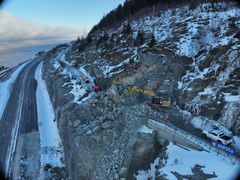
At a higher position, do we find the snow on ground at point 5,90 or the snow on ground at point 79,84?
the snow on ground at point 79,84

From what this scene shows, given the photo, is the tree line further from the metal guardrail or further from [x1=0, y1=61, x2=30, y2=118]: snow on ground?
the metal guardrail

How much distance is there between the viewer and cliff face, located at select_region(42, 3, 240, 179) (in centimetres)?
1576

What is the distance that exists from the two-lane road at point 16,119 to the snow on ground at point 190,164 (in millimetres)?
12759

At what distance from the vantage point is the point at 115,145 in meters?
16.4

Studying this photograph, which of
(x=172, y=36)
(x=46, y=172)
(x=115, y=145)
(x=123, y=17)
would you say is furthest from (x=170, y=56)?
(x=123, y=17)

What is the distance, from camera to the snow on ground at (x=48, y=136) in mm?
20219

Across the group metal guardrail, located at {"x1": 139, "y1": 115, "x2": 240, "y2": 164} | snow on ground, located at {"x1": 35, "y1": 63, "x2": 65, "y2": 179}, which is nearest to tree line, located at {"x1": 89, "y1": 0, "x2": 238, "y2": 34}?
snow on ground, located at {"x1": 35, "y1": 63, "x2": 65, "y2": 179}

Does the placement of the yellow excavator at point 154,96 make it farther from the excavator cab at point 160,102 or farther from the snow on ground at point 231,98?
the snow on ground at point 231,98

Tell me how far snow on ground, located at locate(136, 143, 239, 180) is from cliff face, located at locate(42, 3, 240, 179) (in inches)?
34.7

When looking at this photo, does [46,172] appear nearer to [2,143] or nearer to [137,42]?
[2,143]

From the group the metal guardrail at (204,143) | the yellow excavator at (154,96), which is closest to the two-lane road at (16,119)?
the yellow excavator at (154,96)

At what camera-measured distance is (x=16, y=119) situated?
1142 inches

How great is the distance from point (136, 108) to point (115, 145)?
4214 mm

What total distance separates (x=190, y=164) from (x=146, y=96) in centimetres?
941
